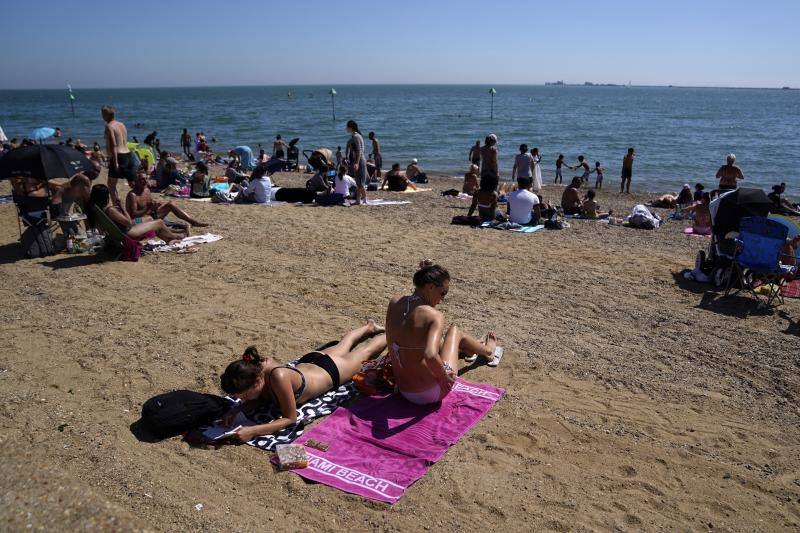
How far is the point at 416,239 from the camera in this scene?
364 inches

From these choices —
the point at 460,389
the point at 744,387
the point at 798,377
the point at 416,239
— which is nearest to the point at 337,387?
the point at 460,389

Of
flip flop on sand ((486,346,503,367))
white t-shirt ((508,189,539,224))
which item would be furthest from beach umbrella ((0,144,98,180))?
white t-shirt ((508,189,539,224))

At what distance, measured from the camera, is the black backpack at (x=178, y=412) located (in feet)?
12.6

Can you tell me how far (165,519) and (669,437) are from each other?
3232 millimetres

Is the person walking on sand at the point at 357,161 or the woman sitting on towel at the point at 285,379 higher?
the person walking on sand at the point at 357,161

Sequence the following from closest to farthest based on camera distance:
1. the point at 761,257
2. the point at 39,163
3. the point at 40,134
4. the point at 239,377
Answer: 1. the point at 239,377
2. the point at 761,257
3. the point at 39,163
4. the point at 40,134

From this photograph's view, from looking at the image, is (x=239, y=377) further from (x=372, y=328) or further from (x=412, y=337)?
(x=372, y=328)

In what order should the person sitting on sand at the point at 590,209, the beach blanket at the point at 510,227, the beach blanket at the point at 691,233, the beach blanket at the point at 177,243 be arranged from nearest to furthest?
the beach blanket at the point at 177,243
the beach blanket at the point at 510,227
the beach blanket at the point at 691,233
the person sitting on sand at the point at 590,209

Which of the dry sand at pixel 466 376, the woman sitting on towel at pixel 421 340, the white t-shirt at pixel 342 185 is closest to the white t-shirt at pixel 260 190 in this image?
the white t-shirt at pixel 342 185

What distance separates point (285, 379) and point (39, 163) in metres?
5.89

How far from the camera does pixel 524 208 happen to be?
1029cm

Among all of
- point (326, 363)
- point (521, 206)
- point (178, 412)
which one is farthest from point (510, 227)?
point (178, 412)

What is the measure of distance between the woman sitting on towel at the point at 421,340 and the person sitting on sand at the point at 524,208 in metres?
6.30

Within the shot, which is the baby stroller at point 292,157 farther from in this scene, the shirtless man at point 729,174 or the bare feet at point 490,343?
the bare feet at point 490,343
